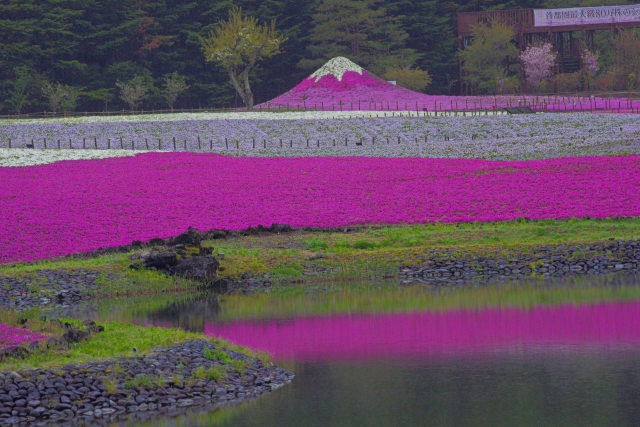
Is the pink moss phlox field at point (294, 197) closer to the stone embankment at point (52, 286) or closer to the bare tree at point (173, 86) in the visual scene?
the stone embankment at point (52, 286)

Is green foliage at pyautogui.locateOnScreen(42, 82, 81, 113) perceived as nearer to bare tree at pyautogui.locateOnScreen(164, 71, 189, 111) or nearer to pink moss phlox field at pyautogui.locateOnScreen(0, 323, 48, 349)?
bare tree at pyautogui.locateOnScreen(164, 71, 189, 111)

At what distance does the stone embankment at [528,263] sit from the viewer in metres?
38.0

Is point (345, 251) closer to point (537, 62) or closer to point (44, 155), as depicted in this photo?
point (44, 155)

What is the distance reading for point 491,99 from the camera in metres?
113

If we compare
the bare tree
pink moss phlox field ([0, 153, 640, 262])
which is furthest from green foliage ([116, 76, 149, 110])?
pink moss phlox field ([0, 153, 640, 262])

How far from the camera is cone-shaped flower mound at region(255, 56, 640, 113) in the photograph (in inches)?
4154

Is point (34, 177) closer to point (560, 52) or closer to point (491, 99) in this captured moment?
point (491, 99)

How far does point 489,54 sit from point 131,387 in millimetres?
114097

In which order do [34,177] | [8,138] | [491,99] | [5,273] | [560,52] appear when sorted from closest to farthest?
[5,273] → [34,177] → [8,138] → [491,99] → [560,52]

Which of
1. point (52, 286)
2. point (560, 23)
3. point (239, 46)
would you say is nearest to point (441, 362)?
point (52, 286)

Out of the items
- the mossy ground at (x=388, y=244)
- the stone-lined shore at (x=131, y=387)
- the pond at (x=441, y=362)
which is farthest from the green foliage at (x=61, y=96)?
the stone-lined shore at (x=131, y=387)

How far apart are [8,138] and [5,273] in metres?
55.1

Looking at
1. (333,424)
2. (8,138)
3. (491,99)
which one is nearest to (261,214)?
(333,424)

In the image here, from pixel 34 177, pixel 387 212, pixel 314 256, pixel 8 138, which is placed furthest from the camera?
pixel 8 138
